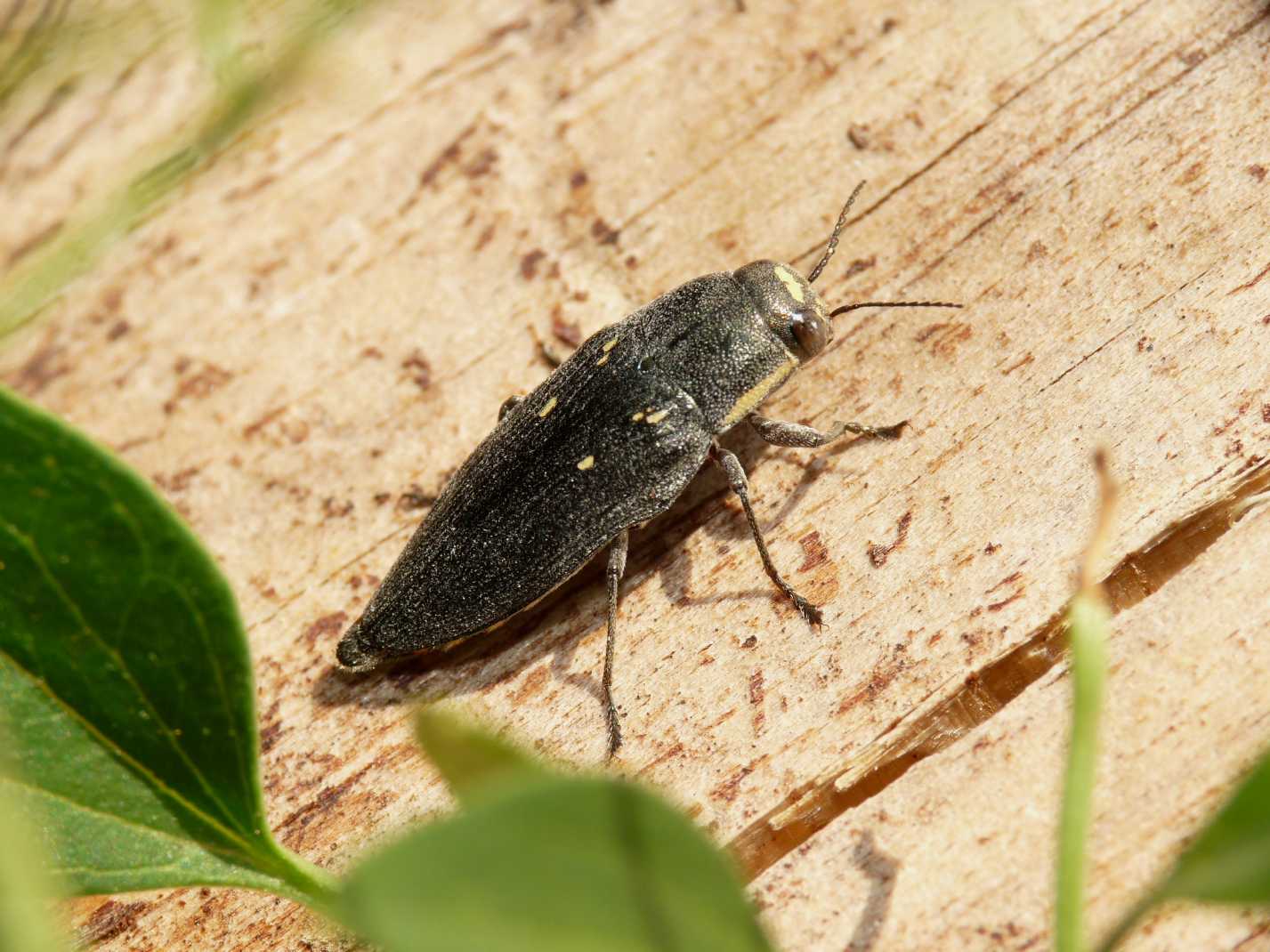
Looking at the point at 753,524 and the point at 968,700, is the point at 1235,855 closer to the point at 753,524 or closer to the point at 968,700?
the point at 968,700

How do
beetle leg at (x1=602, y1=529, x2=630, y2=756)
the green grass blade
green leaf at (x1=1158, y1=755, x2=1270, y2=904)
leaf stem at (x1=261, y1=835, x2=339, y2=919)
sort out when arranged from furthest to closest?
the green grass blade, beetle leg at (x1=602, y1=529, x2=630, y2=756), leaf stem at (x1=261, y1=835, x2=339, y2=919), green leaf at (x1=1158, y1=755, x2=1270, y2=904)

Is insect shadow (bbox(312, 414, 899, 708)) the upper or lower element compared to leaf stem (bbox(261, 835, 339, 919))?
lower

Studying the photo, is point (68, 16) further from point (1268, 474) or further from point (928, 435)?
point (1268, 474)

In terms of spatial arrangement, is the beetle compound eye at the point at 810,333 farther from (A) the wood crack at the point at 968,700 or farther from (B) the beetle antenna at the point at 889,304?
(A) the wood crack at the point at 968,700

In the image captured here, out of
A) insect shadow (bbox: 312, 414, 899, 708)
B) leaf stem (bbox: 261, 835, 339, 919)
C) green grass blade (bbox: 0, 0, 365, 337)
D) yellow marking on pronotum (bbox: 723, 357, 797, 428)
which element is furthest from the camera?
green grass blade (bbox: 0, 0, 365, 337)

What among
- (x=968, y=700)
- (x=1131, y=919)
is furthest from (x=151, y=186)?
(x=1131, y=919)

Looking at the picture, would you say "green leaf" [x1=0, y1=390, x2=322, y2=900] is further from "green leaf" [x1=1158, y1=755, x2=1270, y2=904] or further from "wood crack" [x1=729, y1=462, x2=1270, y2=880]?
"green leaf" [x1=1158, y1=755, x2=1270, y2=904]

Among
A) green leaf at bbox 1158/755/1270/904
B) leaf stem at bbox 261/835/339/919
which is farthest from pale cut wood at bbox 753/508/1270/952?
leaf stem at bbox 261/835/339/919
